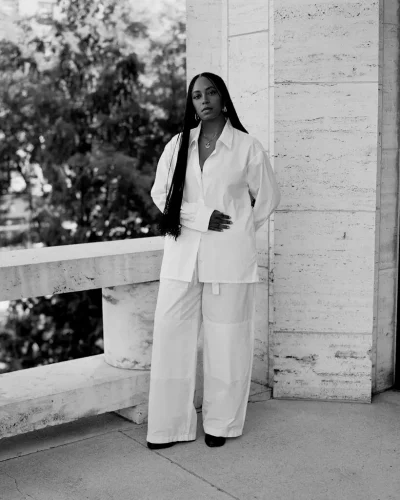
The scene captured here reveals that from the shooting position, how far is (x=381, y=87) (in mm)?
4484

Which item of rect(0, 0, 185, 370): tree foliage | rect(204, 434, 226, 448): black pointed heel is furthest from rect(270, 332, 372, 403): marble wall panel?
rect(0, 0, 185, 370): tree foliage

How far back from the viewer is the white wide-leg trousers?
3805 millimetres

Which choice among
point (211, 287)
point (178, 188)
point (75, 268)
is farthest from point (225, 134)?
point (75, 268)

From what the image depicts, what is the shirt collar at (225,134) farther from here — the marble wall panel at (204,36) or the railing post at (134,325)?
the marble wall panel at (204,36)

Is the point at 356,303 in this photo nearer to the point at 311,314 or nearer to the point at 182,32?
the point at 311,314

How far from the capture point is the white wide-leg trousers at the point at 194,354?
380 cm

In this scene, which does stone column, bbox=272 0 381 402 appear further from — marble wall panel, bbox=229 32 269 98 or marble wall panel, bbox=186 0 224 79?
marble wall panel, bbox=186 0 224 79

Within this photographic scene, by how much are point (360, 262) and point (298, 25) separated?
144 cm

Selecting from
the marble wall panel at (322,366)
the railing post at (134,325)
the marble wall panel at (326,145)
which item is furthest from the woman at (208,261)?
the marble wall panel at (322,366)

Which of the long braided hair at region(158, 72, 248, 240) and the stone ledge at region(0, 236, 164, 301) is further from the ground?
the long braided hair at region(158, 72, 248, 240)

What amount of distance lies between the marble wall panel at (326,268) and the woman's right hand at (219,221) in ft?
2.67

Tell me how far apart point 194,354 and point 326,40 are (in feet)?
6.47

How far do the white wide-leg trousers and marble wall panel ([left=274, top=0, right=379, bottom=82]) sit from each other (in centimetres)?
138

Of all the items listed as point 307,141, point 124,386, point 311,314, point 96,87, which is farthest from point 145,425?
point 96,87
